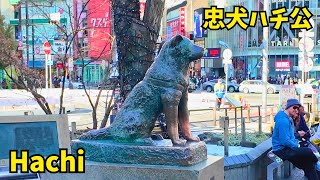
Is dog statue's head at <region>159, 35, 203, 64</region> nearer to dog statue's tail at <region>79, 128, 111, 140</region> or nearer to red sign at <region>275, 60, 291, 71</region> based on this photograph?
dog statue's tail at <region>79, 128, 111, 140</region>

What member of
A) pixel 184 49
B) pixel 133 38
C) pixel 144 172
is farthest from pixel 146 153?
pixel 133 38

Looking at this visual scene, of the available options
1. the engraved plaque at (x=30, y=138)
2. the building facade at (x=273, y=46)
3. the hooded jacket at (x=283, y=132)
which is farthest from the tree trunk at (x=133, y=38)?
the building facade at (x=273, y=46)

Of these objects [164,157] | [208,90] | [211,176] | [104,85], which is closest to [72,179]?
[164,157]

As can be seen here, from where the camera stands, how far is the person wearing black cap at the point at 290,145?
680cm

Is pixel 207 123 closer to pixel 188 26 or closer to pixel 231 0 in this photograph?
pixel 231 0

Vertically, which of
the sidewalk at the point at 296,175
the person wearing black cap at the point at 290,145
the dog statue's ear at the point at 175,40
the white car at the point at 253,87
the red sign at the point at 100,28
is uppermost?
the red sign at the point at 100,28

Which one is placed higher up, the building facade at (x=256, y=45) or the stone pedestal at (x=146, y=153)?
the building facade at (x=256, y=45)

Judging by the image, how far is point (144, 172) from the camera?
459 centimetres

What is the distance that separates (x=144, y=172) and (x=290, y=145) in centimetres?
304

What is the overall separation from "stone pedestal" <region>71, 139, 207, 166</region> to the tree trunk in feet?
11.1

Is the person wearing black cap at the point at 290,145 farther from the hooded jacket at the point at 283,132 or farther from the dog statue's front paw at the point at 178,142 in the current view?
the dog statue's front paw at the point at 178,142

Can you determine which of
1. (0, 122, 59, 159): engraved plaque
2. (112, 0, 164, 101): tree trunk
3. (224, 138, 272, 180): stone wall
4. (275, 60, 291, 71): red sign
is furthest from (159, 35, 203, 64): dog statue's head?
(275, 60, 291, 71): red sign

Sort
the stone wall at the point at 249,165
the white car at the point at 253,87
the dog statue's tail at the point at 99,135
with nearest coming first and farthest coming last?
the dog statue's tail at the point at 99,135, the stone wall at the point at 249,165, the white car at the point at 253,87

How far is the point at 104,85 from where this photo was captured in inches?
441
